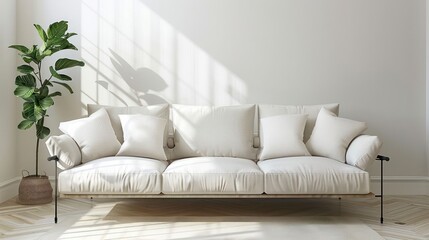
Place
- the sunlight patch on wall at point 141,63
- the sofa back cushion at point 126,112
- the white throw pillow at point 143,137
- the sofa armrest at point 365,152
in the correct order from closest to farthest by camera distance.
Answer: the sofa armrest at point 365,152 < the white throw pillow at point 143,137 < the sofa back cushion at point 126,112 < the sunlight patch on wall at point 141,63

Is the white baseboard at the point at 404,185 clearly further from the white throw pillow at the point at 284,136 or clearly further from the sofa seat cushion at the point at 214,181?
the sofa seat cushion at the point at 214,181

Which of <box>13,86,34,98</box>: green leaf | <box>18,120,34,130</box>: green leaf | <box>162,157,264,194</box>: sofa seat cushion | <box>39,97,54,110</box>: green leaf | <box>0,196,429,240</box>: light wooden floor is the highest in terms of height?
<box>13,86,34,98</box>: green leaf

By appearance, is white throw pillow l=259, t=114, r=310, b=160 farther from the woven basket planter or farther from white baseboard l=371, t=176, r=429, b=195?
the woven basket planter

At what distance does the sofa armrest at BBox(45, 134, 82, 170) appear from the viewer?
12.3 ft

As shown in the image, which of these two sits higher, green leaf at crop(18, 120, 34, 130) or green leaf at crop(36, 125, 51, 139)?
green leaf at crop(18, 120, 34, 130)

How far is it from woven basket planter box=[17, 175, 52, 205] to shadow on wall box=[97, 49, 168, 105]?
1184mm

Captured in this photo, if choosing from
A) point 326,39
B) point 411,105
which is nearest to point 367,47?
Result: point 326,39

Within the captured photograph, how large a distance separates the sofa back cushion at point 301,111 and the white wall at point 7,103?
8.47 ft

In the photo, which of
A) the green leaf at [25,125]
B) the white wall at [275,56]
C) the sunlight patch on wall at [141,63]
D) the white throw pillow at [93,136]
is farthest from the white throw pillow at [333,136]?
the green leaf at [25,125]

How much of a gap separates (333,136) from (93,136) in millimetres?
2148

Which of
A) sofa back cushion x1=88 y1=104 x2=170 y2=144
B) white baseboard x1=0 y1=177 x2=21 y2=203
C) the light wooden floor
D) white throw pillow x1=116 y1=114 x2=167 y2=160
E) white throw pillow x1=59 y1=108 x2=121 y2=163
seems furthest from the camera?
white baseboard x1=0 y1=177 x2=21 y2=203

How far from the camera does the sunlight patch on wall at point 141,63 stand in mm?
4949

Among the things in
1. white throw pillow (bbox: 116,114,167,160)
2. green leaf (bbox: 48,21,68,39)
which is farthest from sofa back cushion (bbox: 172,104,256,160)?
green leaf (bbox: 48,21,68,39)

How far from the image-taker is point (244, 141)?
4363 mm
